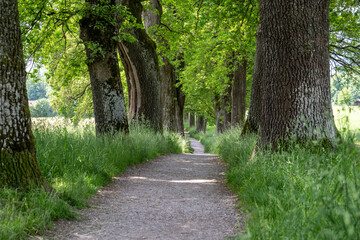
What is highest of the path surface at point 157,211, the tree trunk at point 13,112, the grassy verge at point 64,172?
the tree trunk at point 13,112

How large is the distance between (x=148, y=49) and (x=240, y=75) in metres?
5.56

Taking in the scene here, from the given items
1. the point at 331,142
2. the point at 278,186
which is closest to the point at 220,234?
the point at 278,186

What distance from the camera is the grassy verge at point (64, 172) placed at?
3.88 m

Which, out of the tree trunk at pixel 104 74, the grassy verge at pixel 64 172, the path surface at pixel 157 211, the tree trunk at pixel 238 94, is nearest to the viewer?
the grassy verge at pixel 64 172

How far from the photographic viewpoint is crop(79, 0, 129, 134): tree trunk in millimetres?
9500

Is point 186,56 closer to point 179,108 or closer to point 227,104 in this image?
point 227,104

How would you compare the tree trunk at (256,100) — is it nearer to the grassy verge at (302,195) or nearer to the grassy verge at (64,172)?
the grassy verge at (64,172)

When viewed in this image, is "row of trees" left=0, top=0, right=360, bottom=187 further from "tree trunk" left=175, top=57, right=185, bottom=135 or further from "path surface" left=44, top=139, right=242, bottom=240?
"tree trunk" left=175, top=57, right=185, bottom=135

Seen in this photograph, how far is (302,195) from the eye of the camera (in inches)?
149

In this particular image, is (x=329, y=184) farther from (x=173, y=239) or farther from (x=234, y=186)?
(x=234, y=186)

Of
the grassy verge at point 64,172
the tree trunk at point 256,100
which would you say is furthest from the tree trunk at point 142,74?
the tree trunk at point 256,100

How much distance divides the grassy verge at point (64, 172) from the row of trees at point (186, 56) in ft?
1.49

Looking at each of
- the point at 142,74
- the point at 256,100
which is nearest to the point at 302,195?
the point at 256,100

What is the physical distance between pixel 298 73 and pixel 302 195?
115 inches
